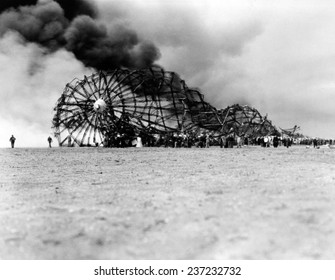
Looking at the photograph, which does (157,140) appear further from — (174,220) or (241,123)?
(174,220)

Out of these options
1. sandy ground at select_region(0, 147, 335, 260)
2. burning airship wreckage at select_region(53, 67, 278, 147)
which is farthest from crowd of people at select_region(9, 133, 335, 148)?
sandy ground at select_region(0, 147, 335, 260)

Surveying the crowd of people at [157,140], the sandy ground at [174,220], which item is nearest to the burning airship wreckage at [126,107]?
the crowd of people at [157,140]

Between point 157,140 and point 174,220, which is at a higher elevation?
point 157,140

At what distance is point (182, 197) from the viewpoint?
720 cm

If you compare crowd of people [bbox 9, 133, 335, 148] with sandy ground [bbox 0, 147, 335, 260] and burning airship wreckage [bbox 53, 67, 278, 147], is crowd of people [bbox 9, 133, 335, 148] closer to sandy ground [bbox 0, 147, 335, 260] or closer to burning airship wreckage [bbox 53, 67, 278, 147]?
burning airship wreckage [bbox 53, 67, 278, 147]

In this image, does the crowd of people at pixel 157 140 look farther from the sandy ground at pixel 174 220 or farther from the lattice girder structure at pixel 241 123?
the sandy ground at pixel 174 220

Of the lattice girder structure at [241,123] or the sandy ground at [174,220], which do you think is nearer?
the sandy ground at [174,220]

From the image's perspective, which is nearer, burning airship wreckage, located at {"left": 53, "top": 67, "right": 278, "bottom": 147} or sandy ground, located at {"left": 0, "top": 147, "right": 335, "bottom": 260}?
sandy ground, located at {"left": 0, "top": 147, "right": 335, "bottom": 260}

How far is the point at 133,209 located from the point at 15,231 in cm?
182

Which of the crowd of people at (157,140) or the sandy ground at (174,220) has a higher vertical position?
the crowd of people at (157,140)

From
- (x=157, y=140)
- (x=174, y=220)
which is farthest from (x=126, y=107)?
(x=174, y=220)
